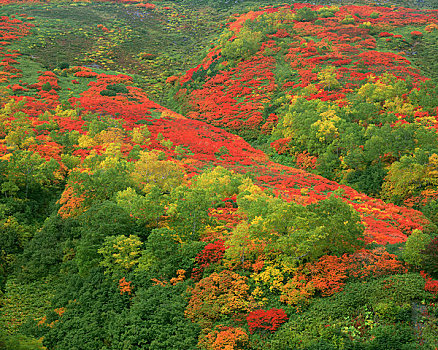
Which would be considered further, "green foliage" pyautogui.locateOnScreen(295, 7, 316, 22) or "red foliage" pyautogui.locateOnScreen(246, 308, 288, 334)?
"green foliage" pyautogui.locateOnScreen(295, 7, 316, 22)

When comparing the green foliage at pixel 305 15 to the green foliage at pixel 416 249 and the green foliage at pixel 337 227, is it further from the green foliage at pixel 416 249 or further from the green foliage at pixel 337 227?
the green foliage at pixel 416 249

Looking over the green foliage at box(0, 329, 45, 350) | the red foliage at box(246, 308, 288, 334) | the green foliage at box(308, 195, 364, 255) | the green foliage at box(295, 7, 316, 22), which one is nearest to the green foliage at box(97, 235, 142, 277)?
the green foliage at box(0, 329, 45, 350)

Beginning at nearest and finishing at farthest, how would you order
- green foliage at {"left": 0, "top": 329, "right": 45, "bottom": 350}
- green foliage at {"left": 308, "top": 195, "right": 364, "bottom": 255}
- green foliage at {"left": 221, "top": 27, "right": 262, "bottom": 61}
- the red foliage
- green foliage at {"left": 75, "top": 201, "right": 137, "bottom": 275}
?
green foliage at {"left": 0, "top": 329, "right": 45, "bottom": 350}
the red foliage
green foliage at {"left": 308, "top": 195, "right": 364, "bottom": 255}
green foliage at {"left": 75, "top": 201, "right": 137, "bottom": 275}
green foliage at {"left": 221, "top": 27, "right": 262, "bottom": 61}

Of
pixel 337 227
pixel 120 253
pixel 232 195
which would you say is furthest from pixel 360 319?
pixel 232 195

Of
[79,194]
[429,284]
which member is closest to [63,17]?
[79,194]

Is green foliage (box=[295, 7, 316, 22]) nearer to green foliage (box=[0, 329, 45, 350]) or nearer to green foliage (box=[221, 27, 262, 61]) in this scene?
green foliage (box=[221, 27, 262, 61])

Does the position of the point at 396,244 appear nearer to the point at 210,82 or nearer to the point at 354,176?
the point at 354,176

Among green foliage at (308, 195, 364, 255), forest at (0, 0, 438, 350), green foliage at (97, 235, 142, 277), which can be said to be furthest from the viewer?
green foliage at (97, 235, 142, 277)

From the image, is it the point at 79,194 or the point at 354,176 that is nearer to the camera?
the point at 79,194

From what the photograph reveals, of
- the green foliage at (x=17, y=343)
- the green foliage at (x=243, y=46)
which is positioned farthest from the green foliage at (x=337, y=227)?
the green foliage at (x=243, y=46)
